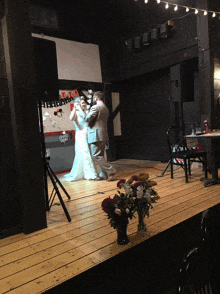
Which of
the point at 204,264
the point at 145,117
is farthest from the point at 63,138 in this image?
the point at 204,264

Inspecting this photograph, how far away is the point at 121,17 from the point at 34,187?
19.2 ft

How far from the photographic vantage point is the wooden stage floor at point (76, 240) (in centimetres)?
178

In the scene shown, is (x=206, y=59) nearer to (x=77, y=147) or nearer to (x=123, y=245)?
(x=77, y=147)

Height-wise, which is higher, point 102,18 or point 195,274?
point 102,18

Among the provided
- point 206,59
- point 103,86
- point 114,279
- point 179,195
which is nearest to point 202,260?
point 114,279

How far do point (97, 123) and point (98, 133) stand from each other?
0.20m

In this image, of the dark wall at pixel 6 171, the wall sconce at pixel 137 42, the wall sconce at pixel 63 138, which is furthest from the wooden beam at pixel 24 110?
the wall sconce at pixel 137 42

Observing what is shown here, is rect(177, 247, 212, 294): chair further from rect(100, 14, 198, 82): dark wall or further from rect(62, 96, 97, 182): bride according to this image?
rect(100, 14, 198, 82): dark wall

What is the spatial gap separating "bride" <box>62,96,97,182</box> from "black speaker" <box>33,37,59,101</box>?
6.82 ft

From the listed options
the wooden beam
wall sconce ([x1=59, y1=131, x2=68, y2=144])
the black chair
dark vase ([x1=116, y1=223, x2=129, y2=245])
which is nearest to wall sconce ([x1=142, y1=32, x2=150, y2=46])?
wall sconce ([x1=59, y1=131, x2=68, y2=144])

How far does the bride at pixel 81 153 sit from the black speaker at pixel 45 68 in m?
2.08

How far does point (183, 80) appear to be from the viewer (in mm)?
5734

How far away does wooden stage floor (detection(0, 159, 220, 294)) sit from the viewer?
1781mm

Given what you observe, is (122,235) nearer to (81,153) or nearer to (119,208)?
(119,208)
